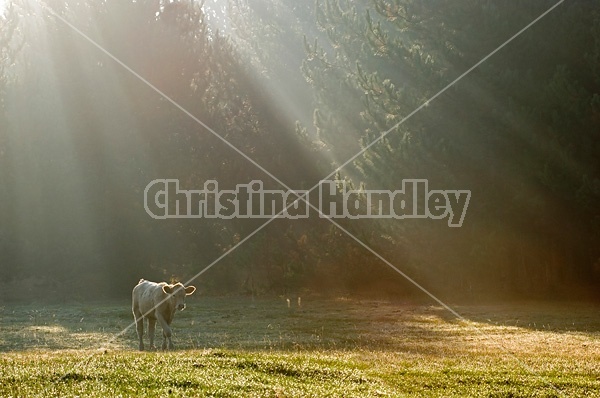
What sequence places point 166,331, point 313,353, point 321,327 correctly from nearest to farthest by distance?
1. point 313,353
2. point 166,331
3. point 321,327

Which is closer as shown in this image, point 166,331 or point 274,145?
point 166,331

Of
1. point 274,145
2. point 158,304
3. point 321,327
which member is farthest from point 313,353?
point 274,145

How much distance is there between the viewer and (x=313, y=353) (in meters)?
16.5

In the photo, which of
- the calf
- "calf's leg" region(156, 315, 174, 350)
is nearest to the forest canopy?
the calf

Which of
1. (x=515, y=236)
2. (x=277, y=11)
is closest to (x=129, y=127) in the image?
(x=277, y=11)

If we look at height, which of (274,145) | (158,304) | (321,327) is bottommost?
(321,327)

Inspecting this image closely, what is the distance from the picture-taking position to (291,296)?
43094 mm

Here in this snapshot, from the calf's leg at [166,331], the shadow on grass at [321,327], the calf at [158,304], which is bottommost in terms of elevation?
the shadow on grass at [321,327]

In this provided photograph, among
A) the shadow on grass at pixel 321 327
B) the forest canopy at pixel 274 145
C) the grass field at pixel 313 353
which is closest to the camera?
the grass field at pixel 313 353

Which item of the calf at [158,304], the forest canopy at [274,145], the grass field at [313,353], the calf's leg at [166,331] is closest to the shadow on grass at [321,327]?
the grass field at [313,353]

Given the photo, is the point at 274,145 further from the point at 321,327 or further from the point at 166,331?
the point at 166,331

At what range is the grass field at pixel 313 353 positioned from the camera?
10.8 metres

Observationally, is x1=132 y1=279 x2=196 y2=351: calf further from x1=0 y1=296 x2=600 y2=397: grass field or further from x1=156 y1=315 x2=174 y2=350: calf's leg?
x1=0 y1=296 x2=600 y2=397: grass field

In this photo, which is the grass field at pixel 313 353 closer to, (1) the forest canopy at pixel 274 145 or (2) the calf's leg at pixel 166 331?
(2) the calf's leg at pixel 166 331
